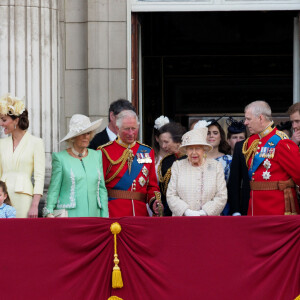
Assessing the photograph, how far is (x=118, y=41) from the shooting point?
13.1 meters

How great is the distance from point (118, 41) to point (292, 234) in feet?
14.1

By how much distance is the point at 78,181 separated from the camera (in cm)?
1038

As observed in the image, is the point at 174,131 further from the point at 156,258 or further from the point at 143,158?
the point at 156,258

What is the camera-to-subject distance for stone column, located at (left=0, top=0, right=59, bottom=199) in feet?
41.7

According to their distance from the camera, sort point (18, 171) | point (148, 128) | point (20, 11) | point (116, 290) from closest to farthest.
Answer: point (116, 290)
point (18, 171)
point (20, 11)
point (148, 128)

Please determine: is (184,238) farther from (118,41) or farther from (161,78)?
(161,78)

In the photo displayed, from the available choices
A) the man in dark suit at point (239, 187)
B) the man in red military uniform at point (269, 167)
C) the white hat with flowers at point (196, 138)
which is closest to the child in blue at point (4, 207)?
the white hat with flowers at point (196, 138)

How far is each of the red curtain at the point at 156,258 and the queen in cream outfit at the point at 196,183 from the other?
59 centimetres

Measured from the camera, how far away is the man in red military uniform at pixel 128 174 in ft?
35.5

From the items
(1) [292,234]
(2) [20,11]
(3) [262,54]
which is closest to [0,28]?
(2) [20,11]

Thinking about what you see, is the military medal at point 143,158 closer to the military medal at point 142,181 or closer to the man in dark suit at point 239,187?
the military medal at point 142,181

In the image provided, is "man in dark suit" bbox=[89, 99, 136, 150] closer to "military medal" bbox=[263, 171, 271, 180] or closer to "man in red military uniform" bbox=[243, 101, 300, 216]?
"man in red military uniform" bbox=[243, 101, 300, 216]

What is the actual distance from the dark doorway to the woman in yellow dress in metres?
6.87

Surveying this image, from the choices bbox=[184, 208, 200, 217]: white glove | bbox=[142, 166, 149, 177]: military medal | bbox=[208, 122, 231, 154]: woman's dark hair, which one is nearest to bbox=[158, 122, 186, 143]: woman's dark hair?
bbox=[208, 122, 231, 154]: woman's dark hair
